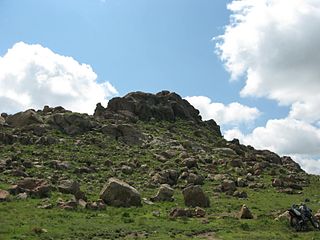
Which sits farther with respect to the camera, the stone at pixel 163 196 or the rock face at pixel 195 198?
the stone at pixel 163 196

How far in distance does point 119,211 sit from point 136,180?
70.7ft

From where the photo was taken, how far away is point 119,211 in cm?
4447

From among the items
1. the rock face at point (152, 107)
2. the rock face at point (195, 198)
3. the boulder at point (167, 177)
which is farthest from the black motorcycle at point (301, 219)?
the rock face at point (152, 107)

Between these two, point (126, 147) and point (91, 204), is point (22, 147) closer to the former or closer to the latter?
point (126, 147)

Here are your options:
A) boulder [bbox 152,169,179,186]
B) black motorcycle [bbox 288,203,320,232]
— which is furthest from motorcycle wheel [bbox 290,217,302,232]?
boulder [bbox 152,169,179,186]

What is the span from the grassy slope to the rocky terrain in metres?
0.12

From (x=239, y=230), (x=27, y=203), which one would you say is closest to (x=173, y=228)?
(x=239, y=230)

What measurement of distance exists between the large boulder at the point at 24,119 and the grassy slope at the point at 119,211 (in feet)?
33.6

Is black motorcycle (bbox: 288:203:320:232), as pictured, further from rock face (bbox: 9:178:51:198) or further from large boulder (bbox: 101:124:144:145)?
large boulder (bbox: 101:124:144:145)

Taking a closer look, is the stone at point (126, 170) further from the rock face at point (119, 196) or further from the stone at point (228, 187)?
the rock face at point (119, 196)

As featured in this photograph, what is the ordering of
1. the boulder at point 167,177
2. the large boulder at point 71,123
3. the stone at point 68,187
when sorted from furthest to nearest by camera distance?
the large boulder at point 71,123
the boulder at point 167,177
the stone at point 68,187

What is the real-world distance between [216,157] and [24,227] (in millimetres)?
64910

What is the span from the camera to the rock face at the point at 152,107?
11912 cm

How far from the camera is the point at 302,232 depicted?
37.7m
